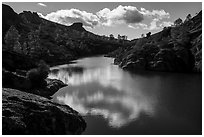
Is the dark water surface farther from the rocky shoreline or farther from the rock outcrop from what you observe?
the rocky shoreline

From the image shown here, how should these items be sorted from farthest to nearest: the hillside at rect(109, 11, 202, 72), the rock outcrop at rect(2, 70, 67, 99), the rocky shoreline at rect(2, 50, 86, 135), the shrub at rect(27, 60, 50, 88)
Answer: the hillside at rect(109, 11, 202, 72)
the shrub at rect(27, 60, 50, 88)
the rock outcrop at rect(2, 70, 67, 99)
the rocky shoreline at rect(2, 50, 86, 135)

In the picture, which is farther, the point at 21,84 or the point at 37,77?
the point at 37,77

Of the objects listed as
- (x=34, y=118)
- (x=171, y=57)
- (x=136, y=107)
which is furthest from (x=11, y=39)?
(x=34, y=118)

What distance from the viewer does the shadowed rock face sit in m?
30.6

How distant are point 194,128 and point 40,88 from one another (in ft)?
147

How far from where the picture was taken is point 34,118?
1353 inches

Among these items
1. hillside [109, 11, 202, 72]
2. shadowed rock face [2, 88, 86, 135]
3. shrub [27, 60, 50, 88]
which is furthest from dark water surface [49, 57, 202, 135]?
hillside [109, 11, 202, 72]

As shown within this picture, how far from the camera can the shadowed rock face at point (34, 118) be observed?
30.6 metres

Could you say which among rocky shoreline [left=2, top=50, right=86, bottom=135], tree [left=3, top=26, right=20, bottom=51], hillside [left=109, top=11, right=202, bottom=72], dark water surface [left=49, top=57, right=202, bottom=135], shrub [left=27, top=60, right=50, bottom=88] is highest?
tree [left=3, top=26, right=20, bottom=51]

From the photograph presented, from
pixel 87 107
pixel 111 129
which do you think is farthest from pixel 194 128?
pixel 87 107

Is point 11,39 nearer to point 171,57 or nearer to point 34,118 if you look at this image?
point 171,57

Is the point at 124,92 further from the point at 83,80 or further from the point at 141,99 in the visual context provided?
the point at 83,80

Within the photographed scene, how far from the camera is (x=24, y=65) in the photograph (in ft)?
265

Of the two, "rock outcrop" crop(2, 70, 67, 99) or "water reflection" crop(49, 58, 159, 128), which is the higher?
"rock outcrop" crop(2, 70, 67, 99)
